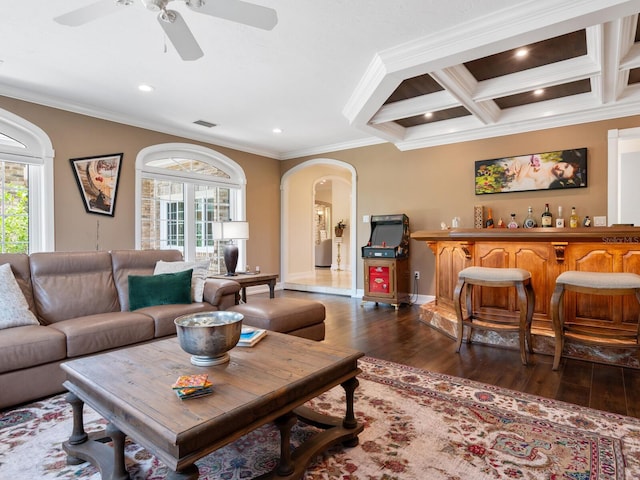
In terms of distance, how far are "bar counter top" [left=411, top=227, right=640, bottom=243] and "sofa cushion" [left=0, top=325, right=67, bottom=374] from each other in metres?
3.53

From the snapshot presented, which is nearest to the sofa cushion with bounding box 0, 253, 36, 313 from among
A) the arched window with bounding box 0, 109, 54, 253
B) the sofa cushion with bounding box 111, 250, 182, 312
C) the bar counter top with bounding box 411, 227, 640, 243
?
the sofa cushion with bounding box 111, 250, 182, 312

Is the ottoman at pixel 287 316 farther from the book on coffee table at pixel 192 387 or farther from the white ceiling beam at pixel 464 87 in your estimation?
the white ceiling beam at pixel 464 87

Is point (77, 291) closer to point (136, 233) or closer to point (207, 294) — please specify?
point (207, 294)

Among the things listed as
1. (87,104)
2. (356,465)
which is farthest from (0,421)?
(87,104)

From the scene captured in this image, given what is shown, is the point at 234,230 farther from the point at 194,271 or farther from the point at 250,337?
the point at 250,337

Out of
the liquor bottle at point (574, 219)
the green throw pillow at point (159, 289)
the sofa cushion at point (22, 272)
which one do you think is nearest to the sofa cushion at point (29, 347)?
the sofa cushion at point (22, 272)

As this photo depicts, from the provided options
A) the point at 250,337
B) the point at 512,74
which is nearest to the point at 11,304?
the point at 250,337

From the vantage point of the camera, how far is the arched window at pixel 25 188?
4.18 meters

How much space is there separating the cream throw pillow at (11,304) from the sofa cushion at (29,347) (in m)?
0.09

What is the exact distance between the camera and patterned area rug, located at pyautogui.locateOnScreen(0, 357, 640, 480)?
1681mm

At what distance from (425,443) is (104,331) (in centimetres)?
237

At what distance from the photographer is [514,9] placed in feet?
8.76

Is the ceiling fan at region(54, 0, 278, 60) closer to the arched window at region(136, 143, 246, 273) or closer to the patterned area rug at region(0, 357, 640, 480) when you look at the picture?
the patterned area rug at region(0, 357, 640, 480)

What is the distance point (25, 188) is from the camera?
170 inches
